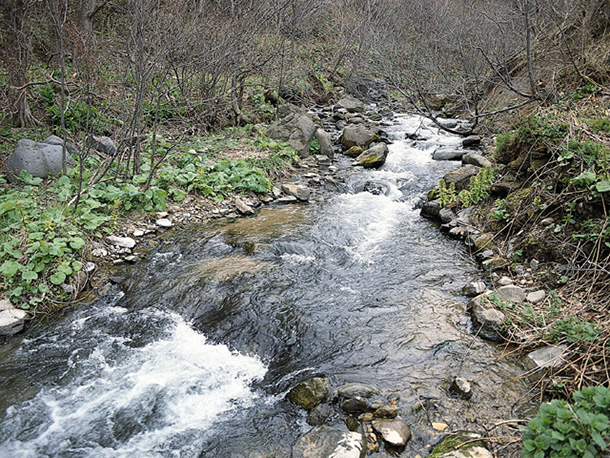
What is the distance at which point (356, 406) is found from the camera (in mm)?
3188

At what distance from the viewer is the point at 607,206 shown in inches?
162

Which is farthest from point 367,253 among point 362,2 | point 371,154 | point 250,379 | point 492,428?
point 362,2

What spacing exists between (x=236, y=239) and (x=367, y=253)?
1.96 meters

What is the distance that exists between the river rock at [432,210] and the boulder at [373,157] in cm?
266

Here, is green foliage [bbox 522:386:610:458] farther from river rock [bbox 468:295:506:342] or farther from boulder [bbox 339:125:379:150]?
boulder [bbox 339:125:379:150]

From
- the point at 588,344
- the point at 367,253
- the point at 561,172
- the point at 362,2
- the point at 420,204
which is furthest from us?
the point at 362,2

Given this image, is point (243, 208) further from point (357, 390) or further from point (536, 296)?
point (536, 296)

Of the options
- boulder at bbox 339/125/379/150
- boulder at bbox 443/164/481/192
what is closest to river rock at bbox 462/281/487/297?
boulder at bbox 443/164/481/192

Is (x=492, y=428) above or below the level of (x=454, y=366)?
above

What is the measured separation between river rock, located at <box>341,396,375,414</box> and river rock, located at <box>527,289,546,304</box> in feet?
6.96

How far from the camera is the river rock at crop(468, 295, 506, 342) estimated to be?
3.93m

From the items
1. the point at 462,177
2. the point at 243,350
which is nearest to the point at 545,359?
the point at 243,350

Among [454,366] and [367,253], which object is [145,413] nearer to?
[454,366]

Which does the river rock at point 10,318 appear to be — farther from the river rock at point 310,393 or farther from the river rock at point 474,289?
the river rock at point 474,289
